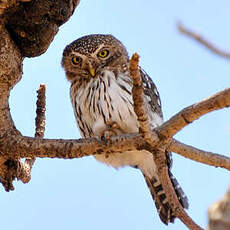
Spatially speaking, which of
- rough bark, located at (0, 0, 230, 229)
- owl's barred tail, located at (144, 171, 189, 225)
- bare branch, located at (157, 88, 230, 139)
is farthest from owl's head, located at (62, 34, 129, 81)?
bare branch, located at (157, 88, 230, 139)

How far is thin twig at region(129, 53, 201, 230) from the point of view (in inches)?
86.4

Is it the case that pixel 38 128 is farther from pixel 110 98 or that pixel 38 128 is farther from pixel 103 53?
pixel 103 53

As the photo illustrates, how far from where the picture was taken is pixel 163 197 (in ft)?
14.1

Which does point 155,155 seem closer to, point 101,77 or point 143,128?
point 143,128

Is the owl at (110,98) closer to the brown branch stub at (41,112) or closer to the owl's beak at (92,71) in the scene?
the owl's beak at (92,71)

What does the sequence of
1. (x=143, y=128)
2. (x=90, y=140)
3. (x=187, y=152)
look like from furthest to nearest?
(x=90, y=140)
(x=187, y=152)
(x=143, y=128)

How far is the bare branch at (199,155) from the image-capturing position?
2667 mm

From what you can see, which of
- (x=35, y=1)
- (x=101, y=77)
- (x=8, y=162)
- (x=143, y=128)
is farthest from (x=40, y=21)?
(x=143, y=128)

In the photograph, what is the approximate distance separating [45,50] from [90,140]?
43.1 inches

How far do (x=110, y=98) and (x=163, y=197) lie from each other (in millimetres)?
1134

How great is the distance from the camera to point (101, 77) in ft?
13.3

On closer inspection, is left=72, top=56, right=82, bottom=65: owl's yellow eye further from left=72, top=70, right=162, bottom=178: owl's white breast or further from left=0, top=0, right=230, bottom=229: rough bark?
left=0, top=0, right=230, bottom=229: rough bark

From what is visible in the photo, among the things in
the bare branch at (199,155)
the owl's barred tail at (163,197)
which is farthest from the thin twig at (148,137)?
the owl's barred tail at (163,197)

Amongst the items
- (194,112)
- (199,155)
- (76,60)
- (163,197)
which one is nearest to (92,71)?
(76,60)
